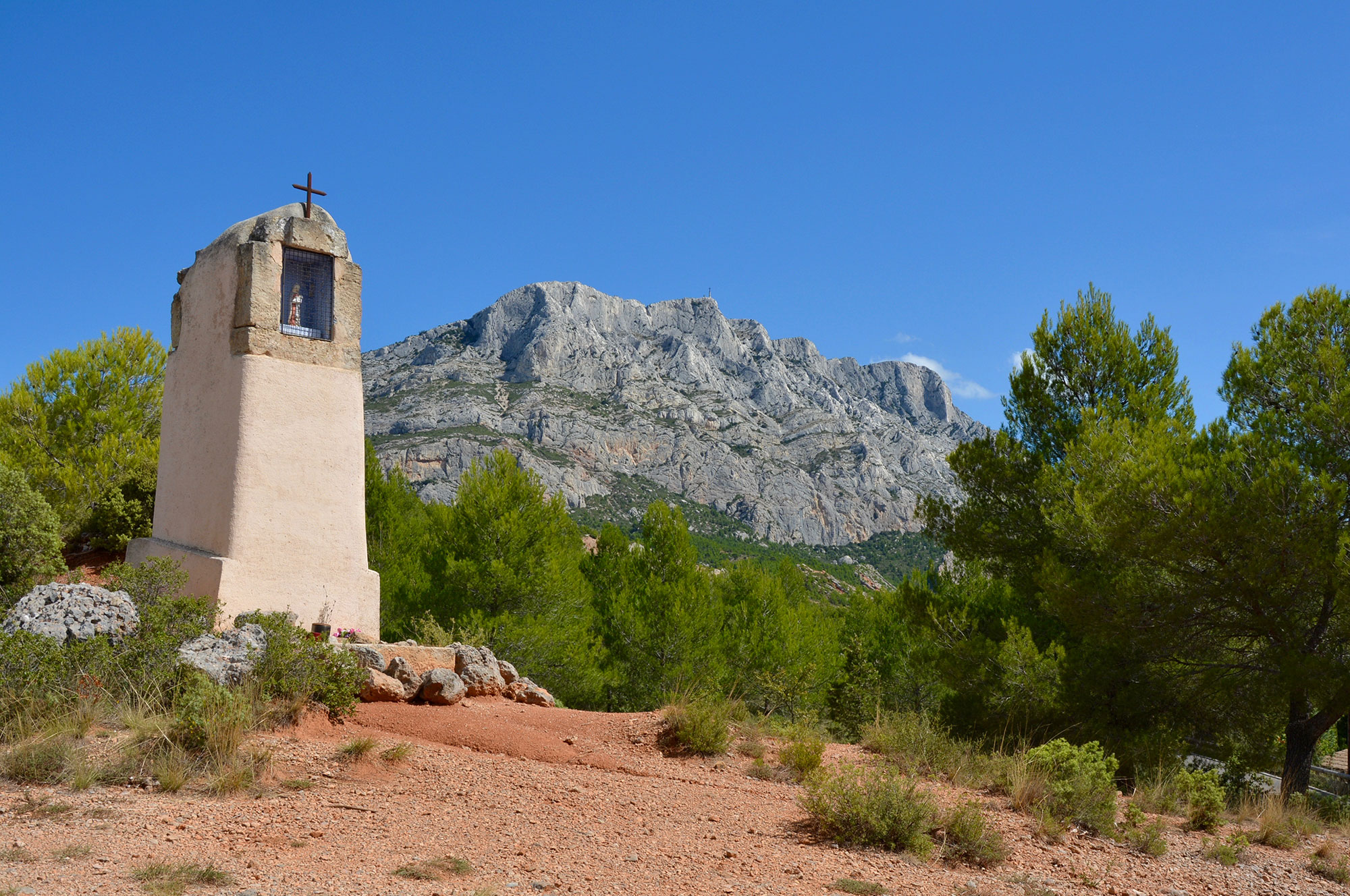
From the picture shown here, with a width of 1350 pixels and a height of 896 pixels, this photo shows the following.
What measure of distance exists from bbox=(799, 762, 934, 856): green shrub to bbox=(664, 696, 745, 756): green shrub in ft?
5.55

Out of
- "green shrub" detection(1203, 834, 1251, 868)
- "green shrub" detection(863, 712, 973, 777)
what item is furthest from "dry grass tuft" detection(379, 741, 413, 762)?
"green shrub" detection(1203, 834, 1251, 868)

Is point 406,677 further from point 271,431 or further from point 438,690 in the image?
point 271,431

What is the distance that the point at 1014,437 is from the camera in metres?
14.7

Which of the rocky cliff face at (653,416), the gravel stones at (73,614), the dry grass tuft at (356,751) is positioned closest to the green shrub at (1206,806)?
the dry grass tuft at (356,751)

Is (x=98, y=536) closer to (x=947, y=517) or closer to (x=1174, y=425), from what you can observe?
(x=947, y=517)

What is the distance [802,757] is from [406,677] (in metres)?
3.87

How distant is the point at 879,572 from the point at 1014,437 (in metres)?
70.1

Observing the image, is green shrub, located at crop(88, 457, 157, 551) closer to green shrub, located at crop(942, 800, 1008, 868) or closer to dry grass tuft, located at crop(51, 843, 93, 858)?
dry grass tuft, located at crop(51, 843, 93, 858)

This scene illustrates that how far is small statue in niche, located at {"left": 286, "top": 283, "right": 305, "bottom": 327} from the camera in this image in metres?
10.2

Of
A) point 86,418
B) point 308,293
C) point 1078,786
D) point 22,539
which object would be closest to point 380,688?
point 308,293

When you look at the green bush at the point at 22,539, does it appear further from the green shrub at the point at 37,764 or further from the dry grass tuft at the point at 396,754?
the dry grass tuft at the point at 396,754

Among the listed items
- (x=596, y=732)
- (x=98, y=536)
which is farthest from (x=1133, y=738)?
(x=98, y=536)

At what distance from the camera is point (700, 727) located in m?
8.16

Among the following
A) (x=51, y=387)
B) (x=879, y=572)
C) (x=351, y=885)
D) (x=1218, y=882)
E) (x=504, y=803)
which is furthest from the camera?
(x=879, y=572)
